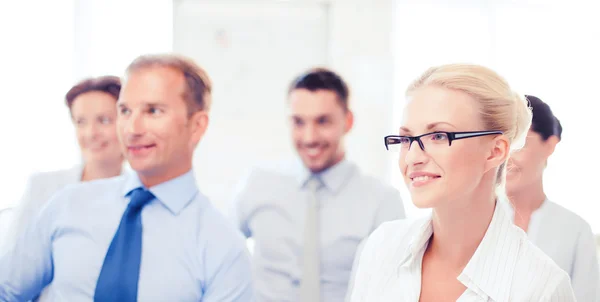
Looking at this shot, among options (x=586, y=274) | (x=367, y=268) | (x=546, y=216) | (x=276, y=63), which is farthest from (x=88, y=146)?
(x=586, y=274)

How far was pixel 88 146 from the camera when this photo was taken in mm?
2455

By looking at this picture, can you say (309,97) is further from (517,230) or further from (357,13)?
(517,230)

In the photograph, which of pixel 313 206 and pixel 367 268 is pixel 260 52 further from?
pixel 367 268

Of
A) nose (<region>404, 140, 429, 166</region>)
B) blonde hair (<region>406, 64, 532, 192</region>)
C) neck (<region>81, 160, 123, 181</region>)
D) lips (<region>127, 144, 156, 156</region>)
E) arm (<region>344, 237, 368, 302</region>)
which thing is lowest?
arm (<region>344, 237, 368, 302</region>)

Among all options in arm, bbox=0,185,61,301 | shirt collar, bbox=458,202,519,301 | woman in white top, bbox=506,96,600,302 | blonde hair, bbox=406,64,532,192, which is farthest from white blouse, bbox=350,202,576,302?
arm, bbox=0,185,61,301

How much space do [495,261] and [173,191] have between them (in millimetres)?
1080

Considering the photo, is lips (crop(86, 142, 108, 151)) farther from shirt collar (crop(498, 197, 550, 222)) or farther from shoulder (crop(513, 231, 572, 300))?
shoulder (crop(513, 231, 572, 300))

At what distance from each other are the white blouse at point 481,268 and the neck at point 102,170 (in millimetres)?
1072

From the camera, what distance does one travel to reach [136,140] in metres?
2.21

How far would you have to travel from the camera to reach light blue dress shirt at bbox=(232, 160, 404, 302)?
2484 mm

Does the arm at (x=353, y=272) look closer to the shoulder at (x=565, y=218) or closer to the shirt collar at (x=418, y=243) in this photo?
the shoulder at (x=565, y=218)

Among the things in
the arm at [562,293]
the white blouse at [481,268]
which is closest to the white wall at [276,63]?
the white blouse at [481,268]

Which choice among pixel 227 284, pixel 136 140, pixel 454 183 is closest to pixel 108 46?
pixel 136 140

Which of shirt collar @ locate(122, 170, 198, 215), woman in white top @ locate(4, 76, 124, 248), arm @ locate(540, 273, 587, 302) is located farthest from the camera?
woman in white top @ locate(4, 76, 124, 248)
